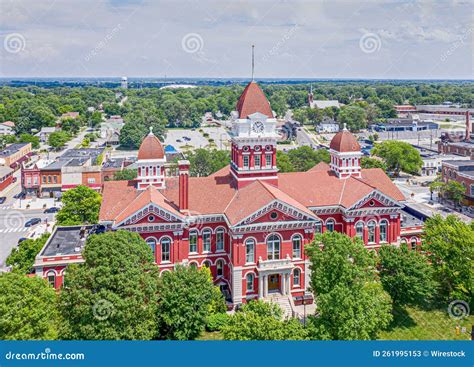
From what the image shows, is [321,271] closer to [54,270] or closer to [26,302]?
Result: [26,302]

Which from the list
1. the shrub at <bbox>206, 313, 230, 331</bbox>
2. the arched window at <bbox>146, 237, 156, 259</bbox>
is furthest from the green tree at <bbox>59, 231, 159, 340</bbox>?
the arched window at <bbox>146, 237, 156, 259</bbox>

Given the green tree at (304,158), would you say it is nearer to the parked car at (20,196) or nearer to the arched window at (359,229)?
the arched window at (359,229)

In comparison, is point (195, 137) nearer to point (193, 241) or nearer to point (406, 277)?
point (193, 241)

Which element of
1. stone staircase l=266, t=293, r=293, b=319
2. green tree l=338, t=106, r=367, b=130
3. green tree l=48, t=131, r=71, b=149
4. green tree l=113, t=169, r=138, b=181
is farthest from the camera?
green tree l=338, t=106, r=367, b=130

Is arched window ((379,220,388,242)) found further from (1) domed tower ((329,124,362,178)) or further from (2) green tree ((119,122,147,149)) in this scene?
(2) green tree ((119,122,147,149))

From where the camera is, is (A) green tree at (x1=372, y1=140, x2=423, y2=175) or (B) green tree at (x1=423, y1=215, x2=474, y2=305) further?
(A) green tree at (x1=372, y1=140, x2=423, y2=175)

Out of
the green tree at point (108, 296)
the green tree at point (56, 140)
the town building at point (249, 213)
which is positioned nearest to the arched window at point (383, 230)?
the town building at point (249, 213)
